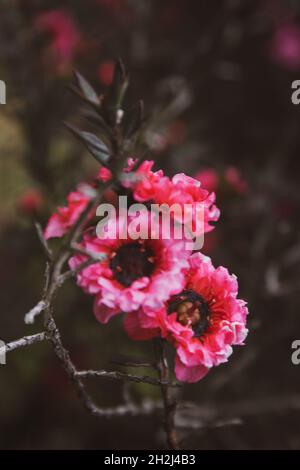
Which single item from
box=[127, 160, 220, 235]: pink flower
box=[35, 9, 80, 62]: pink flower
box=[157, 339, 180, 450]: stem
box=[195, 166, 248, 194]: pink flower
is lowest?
box=[157, 339, 180, 450]: stem

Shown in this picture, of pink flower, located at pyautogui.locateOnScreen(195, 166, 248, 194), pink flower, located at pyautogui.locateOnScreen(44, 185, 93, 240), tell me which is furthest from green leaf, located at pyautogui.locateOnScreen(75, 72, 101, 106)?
pink flower, located at pyautogui.locateOnScreen(195, 166, 248, 194)

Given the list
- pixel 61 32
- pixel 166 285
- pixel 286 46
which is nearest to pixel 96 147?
pixel 166 285

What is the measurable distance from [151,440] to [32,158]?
806 millimetres

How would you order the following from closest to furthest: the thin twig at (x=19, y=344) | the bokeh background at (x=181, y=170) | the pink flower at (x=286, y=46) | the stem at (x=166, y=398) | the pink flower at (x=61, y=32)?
the thin twig at (x=19, y=344), the stem at (x=166, y=398), the bokeh background at (x=181, y=170), the pink flower at (x=61, y=32), the pink flower at (x=286, y=46)

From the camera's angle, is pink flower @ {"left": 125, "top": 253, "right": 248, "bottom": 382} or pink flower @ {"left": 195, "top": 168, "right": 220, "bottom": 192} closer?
pink flower @ {"left": 125, "top": 253, "right": 248, "bottom": 382}

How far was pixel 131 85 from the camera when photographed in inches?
72.7

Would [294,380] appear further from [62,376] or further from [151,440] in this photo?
[62,376]

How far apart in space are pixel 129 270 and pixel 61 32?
1406 millimetres

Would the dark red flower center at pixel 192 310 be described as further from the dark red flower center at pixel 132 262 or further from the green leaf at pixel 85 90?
the green leaf at pixel 85 90

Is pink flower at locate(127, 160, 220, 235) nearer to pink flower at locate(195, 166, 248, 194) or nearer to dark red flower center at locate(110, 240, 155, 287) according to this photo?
dark red flower center at locate(110, 240, 155, 287)

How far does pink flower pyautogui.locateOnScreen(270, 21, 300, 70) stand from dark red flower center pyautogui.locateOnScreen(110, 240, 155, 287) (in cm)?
153

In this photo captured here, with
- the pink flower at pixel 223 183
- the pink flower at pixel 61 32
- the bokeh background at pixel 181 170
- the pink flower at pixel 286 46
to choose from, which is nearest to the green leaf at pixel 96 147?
the bokeh background at pixel 181 170

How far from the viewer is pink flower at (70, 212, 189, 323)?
0.59m

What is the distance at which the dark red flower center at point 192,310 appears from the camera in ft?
2.17
